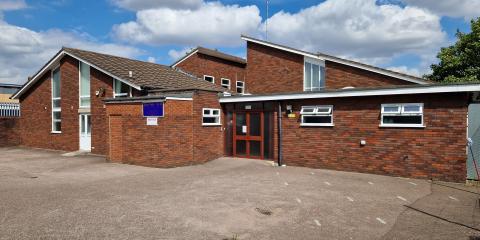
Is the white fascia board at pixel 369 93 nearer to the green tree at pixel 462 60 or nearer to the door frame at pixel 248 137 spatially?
the door frame at pixel 248 137

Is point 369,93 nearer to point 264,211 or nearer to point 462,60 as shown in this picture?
point 264,211

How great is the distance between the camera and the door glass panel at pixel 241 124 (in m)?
14.1

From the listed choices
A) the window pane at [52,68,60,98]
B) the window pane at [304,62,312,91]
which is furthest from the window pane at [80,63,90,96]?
the window pane at [304,62,312,91]

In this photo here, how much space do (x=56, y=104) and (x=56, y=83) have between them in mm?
1170

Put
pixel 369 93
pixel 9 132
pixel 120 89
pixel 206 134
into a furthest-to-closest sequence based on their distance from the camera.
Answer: pixel 9 132, pixel 120 89, pixel 206 134, pixel 369 93

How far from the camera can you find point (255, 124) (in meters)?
13.8

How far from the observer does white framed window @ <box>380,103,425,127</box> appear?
33.2ft

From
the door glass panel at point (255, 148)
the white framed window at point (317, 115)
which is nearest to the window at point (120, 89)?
the door glass panel at point (255, 148)

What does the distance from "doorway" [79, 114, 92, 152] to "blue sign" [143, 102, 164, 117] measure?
18.4ft

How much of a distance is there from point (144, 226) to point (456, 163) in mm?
8522

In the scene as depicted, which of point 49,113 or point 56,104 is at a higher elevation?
point 56,104

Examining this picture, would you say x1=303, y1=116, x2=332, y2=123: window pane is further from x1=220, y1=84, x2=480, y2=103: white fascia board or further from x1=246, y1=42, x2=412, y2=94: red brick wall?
x1=246, y1=42, x2=412, y2=94: red brick wall

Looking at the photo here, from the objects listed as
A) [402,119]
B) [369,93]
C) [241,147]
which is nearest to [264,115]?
[241,147]

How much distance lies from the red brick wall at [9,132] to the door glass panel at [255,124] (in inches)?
623
